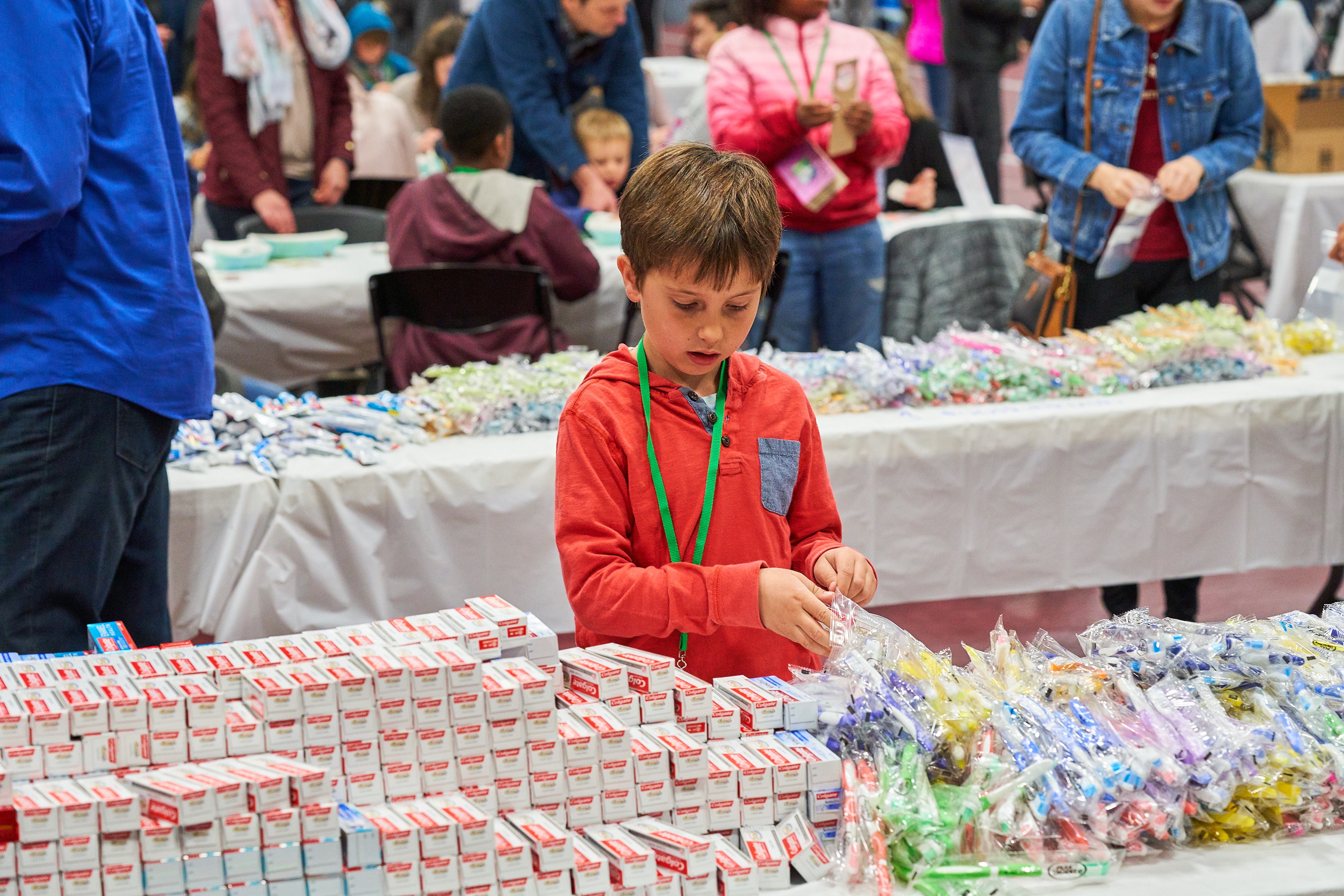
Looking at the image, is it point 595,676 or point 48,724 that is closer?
point 48,724

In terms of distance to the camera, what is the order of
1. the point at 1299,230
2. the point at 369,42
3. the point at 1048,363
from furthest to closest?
the point at 369,42 → the point at 1299,230 → the point at 1048,363

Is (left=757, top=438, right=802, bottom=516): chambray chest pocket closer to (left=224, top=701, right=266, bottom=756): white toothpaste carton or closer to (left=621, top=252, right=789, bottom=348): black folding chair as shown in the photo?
(left=224, top=701, right=266, bottom=756): white toothpaste carton

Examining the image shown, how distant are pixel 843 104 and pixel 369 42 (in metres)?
5.49

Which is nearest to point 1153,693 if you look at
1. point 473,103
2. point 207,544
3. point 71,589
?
point 71,589

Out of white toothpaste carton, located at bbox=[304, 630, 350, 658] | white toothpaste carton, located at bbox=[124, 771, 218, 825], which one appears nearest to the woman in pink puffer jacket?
white toothpaste carton, located at bbox=[304, 630, 350, 658]

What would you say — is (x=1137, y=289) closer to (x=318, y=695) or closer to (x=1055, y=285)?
(x=1055, y=285)

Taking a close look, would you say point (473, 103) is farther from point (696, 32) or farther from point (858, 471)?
point (696, 32)

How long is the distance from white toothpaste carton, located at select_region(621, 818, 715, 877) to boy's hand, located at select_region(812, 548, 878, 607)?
20.3 inches

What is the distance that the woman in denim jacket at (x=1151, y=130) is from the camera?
3.87m

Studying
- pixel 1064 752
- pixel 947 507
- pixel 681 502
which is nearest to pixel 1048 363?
pixel 947 507

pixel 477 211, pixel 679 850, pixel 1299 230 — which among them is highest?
pixel 477 211

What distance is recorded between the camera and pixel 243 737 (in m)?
1.38

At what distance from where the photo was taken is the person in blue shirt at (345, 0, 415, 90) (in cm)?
884

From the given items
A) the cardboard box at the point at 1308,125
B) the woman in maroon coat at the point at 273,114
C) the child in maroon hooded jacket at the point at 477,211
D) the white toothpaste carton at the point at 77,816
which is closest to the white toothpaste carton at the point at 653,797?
the white toothpaste carton at the point at 77,816
